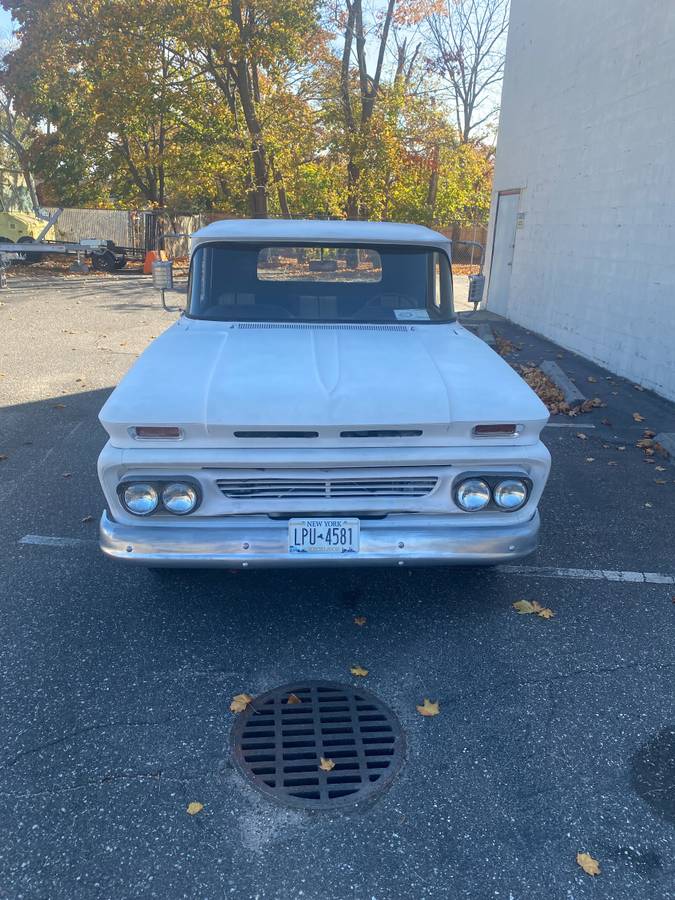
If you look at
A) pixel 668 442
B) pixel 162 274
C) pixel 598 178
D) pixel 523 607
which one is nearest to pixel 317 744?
pixel 523 607

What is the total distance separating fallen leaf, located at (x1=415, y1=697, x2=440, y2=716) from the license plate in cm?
74

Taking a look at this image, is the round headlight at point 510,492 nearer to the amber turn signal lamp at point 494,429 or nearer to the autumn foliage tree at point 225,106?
the amber turn signal lamp at point 494,429

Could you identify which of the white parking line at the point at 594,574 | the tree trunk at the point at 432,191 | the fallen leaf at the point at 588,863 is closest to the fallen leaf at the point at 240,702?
the fallen leaf at the point at 588,863

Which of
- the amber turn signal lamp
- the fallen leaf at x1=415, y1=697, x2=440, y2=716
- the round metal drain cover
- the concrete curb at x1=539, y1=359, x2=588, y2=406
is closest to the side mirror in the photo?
the amber turn signal lamp

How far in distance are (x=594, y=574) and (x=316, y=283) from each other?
8.37 feet

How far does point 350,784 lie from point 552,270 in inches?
414

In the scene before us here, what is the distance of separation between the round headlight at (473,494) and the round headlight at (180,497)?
1.22 meters

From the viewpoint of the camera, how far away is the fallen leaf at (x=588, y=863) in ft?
7.20

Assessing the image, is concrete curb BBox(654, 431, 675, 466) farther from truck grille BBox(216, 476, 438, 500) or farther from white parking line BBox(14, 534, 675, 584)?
truck grille BBox(216, 476, 438, 500)

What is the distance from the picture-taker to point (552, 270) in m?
11.4

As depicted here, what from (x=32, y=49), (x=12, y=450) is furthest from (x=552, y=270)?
(x=32, y=49)

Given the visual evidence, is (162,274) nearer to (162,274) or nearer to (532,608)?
(162,274)

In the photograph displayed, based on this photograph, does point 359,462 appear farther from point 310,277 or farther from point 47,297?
point 47,297

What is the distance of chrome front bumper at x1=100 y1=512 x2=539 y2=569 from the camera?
9.80 feet
